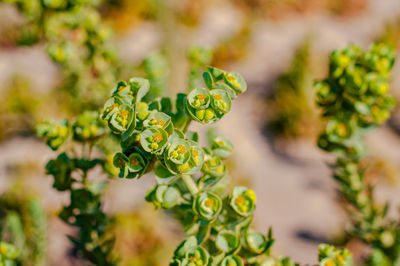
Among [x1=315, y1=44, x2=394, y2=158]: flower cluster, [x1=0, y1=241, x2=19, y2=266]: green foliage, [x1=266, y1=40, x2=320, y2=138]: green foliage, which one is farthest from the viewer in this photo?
[x1=266, y1=40, x2=320, y2=138]: green foliage

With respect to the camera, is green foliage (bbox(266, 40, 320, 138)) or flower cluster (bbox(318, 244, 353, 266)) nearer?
flower cluster (bbox(318, 244, 353, 266))

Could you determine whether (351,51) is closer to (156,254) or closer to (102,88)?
(102,88)

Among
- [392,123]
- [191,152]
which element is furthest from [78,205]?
[392,123]

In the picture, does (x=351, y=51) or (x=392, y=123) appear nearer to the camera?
(x=351, y=51)

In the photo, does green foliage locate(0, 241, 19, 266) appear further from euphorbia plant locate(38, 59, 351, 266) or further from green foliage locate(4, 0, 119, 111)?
green foliage locate(4, 0, 119, 111)

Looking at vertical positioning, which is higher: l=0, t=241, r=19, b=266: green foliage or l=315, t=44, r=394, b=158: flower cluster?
l=315, t=44, r=394, b=158: flower cluster

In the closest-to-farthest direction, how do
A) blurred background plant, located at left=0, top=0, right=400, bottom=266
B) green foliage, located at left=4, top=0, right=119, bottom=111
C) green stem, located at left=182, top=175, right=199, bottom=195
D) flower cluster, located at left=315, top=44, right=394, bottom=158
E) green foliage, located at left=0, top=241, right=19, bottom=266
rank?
green stem, located at left=182, top=175, right=199, bottom=195, green foliage, located at left=0, top=241, right=19, bottom=266, flower cluster, located at left=315, top=44, right=394, bottom=158, green foliage, located at left=4, top=0, right=119, bottom=111, blurred background plant, located at left=0, top=0, right=400, bottom=266

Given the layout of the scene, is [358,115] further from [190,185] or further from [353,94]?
[190,185]

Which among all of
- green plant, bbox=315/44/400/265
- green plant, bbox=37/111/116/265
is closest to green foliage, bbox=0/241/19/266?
green plant, bbox=37/111/116/265
